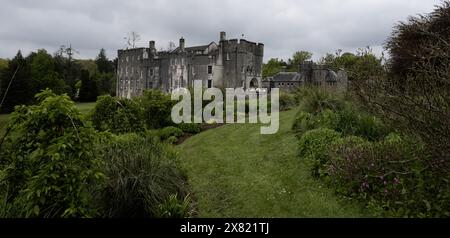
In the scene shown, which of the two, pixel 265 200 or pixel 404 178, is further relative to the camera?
pixel 265 200

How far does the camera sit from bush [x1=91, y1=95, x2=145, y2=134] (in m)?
11.0

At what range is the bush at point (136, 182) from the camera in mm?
5754

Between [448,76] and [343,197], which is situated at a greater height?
[448,76]

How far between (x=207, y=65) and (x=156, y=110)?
30238mm

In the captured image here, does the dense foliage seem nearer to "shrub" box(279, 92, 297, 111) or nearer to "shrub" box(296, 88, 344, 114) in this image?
"shrub" box(296, 88, 344, 114)

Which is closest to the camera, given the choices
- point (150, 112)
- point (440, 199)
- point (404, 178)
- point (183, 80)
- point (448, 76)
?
point (448, 76)

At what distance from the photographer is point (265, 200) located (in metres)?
6.87

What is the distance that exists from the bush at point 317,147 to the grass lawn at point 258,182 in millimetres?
208

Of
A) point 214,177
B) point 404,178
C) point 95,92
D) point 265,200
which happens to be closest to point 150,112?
point 214,177

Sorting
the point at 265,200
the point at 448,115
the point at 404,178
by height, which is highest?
the point at 448,115

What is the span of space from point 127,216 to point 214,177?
325cm

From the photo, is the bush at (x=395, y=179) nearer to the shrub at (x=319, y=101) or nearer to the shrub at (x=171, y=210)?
the shrub at (x=171, y=210)
